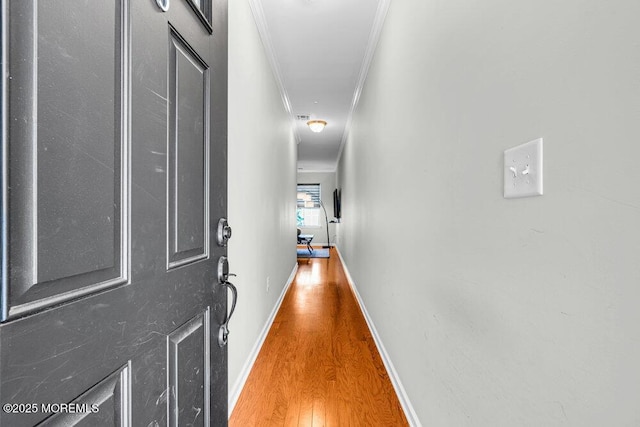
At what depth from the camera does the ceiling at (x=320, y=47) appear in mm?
2283

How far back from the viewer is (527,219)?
74cm

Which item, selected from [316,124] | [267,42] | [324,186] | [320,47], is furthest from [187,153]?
[324,186]

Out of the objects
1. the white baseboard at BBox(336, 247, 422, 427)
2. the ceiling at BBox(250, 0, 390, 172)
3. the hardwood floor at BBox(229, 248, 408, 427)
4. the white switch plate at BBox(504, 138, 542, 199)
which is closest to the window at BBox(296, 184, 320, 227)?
the ceiling at BBox(250, 0, 390, 172)

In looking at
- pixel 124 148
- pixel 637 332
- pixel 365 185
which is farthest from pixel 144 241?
pixel 365 185

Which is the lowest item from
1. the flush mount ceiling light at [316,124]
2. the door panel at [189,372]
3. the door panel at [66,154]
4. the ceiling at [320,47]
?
Result: the door panel at [189,372]

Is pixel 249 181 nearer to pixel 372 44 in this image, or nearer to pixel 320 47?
pixel 320 47

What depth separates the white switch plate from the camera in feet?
2.31

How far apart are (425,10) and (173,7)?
117 cm

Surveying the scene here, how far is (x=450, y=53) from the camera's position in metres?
1.16

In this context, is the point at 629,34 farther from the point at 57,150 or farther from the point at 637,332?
the point at 57,150

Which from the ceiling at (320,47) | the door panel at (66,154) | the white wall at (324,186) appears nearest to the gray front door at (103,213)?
the door panel at (66,154)

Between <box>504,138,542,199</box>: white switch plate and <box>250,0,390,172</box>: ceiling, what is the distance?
1912mm

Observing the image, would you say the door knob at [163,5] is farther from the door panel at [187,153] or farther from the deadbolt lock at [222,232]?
the deadbolt lock at [222,232]

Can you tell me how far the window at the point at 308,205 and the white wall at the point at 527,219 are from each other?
9.50 metres
